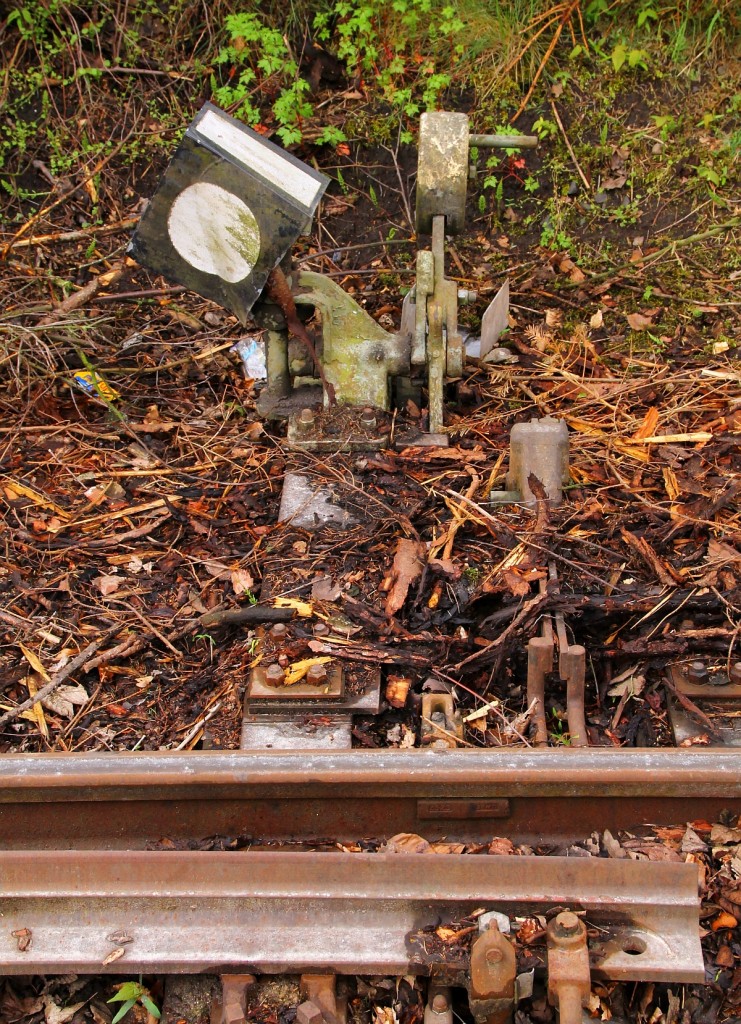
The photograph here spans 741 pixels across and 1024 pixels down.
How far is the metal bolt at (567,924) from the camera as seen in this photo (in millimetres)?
2582

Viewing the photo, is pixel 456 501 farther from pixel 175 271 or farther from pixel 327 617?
pixel 175 271

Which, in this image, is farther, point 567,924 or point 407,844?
point 407,844

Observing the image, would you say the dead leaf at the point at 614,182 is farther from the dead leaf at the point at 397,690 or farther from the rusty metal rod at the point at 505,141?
the dead leaf at the point at 397,690

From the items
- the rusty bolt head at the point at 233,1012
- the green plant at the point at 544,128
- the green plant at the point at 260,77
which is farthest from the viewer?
the green plant at the point at 260,77

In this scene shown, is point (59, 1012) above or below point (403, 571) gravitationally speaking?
below

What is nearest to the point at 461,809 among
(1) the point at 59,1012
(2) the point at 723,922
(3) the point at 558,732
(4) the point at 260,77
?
(3) the point at 558,732

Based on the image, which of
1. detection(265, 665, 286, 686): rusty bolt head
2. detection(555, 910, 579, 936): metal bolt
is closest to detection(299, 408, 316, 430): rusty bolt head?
detection(265, 665, 286, 686): rusty bolt head

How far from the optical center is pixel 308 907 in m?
2.76

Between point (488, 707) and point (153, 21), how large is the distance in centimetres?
582

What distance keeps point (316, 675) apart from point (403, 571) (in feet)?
2.06

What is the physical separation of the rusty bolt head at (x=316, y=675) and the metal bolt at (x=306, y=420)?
60.9 inches

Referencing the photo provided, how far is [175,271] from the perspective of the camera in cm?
405

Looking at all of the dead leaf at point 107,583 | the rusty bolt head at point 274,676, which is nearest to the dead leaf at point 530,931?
the rusty bolt head at point 274,676

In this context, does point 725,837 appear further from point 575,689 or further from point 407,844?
point 407,844
